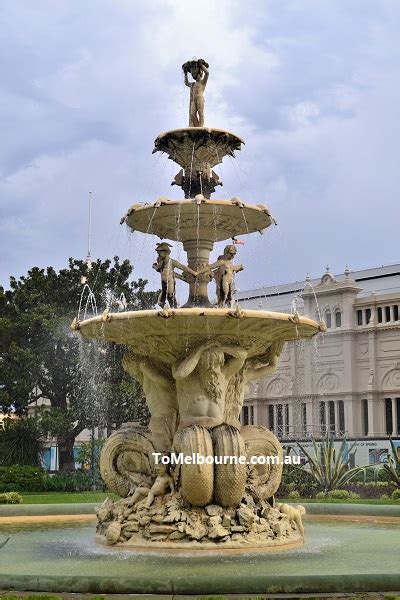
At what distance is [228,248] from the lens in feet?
36.2

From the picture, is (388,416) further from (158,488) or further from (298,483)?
(158,488)

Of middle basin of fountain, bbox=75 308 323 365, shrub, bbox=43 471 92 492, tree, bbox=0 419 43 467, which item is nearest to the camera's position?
middle basin of fountain, bbox=75 308 323 365

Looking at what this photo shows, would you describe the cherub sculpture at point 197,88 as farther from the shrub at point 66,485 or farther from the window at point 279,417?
the window at point 279,417

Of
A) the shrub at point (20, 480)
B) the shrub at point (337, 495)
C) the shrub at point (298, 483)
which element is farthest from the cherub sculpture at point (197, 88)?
the shrub at point (20, 480)

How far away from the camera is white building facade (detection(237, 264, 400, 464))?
57.4m

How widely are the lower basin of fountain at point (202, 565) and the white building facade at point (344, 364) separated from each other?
1743 inches

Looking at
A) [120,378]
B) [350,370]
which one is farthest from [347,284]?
[120,378]

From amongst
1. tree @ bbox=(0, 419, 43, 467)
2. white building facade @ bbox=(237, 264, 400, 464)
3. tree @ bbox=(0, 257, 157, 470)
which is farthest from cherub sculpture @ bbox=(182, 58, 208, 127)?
white building facade @ bbox=(237, 264, 400, 464)

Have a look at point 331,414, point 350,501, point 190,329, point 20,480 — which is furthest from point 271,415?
point 190,329

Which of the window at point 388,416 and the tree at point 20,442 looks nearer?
the tree at point 20,442

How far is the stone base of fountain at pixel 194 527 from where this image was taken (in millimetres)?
9492

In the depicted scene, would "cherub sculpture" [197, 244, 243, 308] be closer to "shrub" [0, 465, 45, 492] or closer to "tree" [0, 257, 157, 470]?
"shrub" [0, 465, 45, 492]

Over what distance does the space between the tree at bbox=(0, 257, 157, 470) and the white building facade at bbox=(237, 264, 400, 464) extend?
63.7 feet

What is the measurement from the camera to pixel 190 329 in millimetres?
10102
